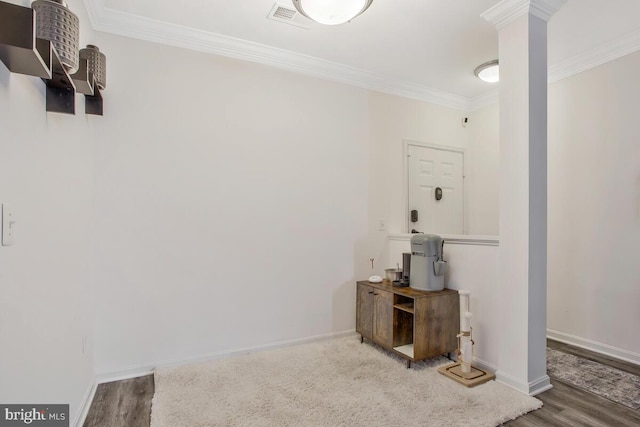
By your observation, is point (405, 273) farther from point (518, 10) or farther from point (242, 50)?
point (242, 50)

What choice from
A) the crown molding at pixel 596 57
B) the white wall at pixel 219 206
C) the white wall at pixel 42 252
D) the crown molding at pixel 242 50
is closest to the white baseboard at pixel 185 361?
the white wall at pixel 219 206

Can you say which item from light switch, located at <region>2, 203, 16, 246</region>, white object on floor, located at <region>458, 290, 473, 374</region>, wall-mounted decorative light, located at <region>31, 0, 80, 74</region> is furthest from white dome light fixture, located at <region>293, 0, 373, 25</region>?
white object on floor, located at <region>458, 290, 473, 374</region>

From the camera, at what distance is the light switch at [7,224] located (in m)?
1.13

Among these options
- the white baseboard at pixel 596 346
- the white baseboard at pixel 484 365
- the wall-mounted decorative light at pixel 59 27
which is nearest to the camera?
the wall-mounted decorative light at pixel 59 27

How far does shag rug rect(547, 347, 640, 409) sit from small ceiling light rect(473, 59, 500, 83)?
2.54m

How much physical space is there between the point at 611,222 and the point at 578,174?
526 millimetres

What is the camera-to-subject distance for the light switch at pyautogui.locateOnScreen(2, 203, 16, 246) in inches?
44.4

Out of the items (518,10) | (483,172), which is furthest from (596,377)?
(518,10)

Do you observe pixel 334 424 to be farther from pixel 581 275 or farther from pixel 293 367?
pixel 581 275

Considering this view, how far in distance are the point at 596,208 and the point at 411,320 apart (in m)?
1.98

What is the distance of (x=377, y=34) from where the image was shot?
2883mm

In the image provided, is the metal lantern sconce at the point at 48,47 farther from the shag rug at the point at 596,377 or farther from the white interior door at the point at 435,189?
the shag rug at the point at 596,377

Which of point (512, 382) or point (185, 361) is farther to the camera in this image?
point (185, 361)

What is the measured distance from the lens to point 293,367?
2736mm
